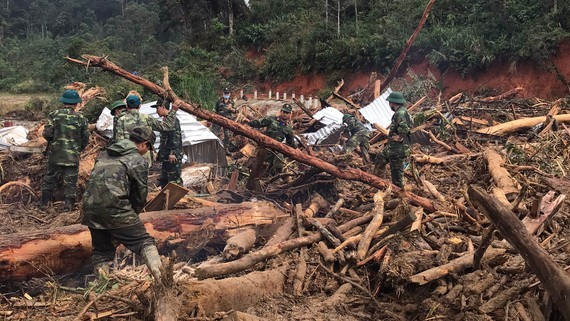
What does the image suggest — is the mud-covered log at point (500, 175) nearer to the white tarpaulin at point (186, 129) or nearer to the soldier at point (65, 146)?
the white tarpaulin at point (186, 129)

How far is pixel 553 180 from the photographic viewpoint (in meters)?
6.18

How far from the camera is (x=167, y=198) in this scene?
19.2 ft

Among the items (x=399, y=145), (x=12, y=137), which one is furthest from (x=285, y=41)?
(x=399, y=145)

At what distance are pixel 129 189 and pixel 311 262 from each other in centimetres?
184

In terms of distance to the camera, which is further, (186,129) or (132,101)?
(186,129)

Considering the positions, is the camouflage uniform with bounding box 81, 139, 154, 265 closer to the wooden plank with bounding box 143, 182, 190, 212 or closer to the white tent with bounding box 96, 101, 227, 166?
the wooden plank with bounding box 143, 182, 190, 212

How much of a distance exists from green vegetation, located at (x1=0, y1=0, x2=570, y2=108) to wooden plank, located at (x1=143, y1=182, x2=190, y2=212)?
557 cm

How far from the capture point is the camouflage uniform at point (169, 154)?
7.69m

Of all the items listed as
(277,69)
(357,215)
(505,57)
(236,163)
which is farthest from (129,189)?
(277,69)

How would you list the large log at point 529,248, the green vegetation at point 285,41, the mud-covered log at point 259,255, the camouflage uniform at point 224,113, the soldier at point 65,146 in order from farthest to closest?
the green vegetation at point 285,41 → the camouflage uniform at point 224,113 → the soldier at point 65,146 → the mud-covered log at point 259,255 → the large log at point 529,248

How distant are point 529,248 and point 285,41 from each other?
91.9 ft

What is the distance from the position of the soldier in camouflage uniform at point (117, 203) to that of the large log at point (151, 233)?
401mm

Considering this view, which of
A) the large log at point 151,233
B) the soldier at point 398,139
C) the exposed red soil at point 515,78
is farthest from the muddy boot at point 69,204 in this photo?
the exposed red soil at point 515,78

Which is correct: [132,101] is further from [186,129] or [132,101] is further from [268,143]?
[186,129]
